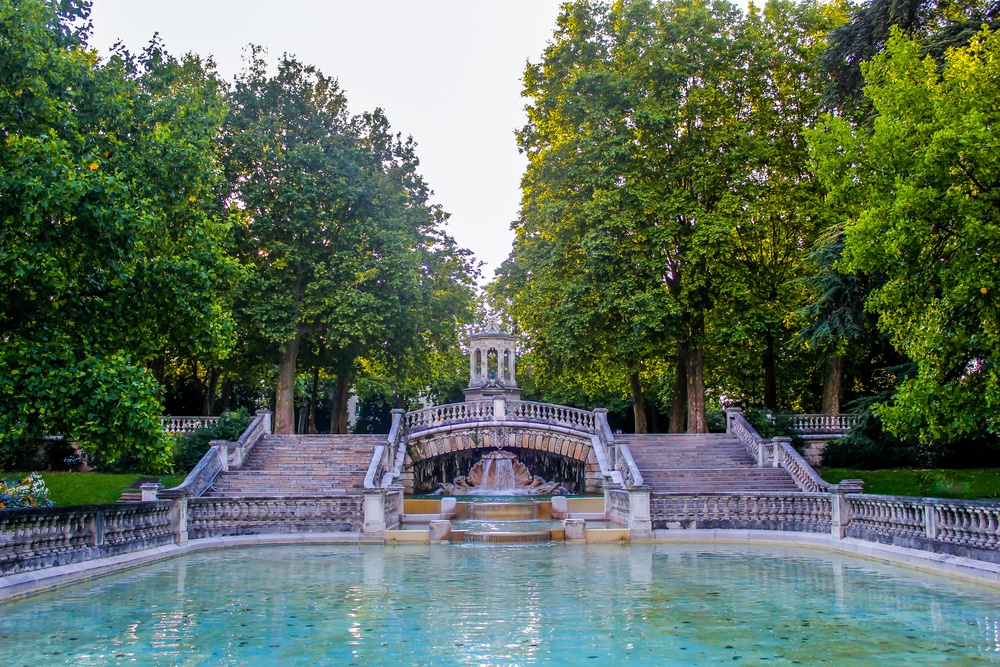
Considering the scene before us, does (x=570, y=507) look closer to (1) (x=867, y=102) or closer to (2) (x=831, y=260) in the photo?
(2) (x=831, y=260)

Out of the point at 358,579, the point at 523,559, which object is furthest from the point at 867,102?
the point at 358,579

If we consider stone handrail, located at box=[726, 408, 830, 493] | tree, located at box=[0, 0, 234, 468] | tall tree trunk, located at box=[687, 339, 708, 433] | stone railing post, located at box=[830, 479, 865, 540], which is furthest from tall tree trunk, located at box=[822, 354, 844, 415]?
tree, located at box=[0, 0, 234, 468]

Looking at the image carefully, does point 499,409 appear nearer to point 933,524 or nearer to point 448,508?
point 448,508

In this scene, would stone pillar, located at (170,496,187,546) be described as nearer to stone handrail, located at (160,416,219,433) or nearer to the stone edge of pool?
the stone edge of pool

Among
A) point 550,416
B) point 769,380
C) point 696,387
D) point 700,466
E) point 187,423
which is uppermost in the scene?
point 769,380

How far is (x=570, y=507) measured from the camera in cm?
2153

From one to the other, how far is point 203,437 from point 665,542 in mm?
16995

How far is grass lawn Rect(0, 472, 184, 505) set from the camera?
72.4 feet

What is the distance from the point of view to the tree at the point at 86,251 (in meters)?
10.9

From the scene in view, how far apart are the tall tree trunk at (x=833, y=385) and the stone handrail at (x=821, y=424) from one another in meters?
0.38

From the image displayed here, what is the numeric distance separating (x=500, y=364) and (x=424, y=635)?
26.4m

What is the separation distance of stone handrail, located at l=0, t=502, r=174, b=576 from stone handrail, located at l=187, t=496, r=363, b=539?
7.43 feet

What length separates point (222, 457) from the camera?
23.4m

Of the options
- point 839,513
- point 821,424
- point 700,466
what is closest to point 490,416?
point 700,466
